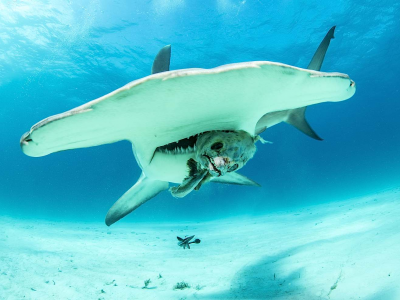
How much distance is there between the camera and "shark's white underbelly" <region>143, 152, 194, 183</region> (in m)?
2.55

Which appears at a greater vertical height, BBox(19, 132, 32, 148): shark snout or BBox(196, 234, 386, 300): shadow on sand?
BBox(19, 132, 32, 148): shark snout

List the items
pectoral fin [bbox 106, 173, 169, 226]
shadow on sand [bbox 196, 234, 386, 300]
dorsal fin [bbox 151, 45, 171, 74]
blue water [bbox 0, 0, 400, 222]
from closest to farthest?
1. shadow on sand [bbox 196, 234, 386, 300]
2. dorsal fin [bbox 151, 45, 171, 74]
3. pectoral fin [bbox 106, 173, 169, 226]
4. blue water [bbox 0, 0, 400, 222]

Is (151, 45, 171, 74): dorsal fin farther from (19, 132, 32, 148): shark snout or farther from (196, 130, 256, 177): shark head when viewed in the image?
(19, 132, 32, 148): shark snout

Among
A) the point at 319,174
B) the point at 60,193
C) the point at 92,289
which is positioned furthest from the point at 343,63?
the point at 60,193

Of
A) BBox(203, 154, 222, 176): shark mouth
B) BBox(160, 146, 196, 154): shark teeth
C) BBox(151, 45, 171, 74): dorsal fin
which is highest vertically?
BBox(151, 45, 171, 74): dorsal fin

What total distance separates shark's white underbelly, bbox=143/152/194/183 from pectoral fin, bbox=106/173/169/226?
0.84 metres

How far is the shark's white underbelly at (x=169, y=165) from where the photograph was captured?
2.55 meters

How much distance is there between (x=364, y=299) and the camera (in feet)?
7.20

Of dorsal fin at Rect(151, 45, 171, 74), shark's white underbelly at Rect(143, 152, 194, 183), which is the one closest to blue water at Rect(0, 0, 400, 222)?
dorsal fin at Rect(151, 45, 171, 74)

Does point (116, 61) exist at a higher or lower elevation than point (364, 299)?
higher

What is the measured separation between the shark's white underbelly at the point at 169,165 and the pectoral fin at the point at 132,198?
845 millimetres

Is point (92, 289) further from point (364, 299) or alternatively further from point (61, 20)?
point (61, 20)

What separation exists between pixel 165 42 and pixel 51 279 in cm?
1869

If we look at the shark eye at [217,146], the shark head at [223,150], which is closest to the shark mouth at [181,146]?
the shark head at [223,150]
